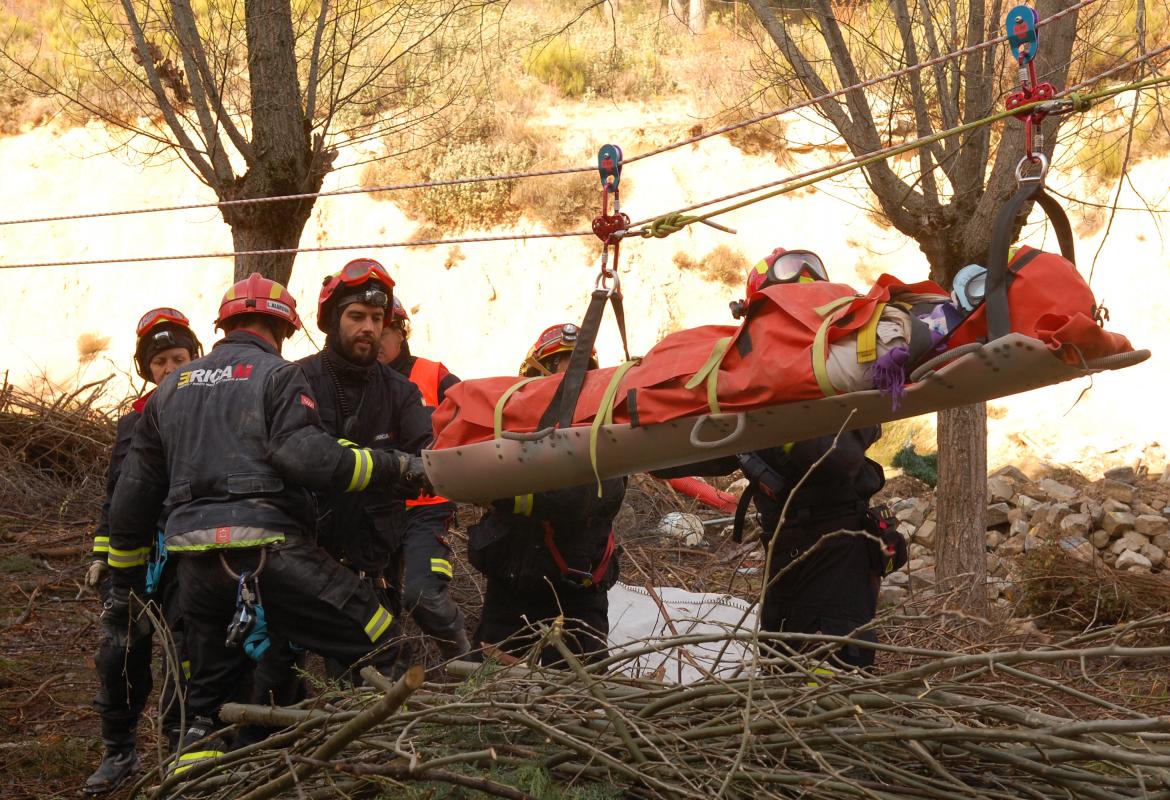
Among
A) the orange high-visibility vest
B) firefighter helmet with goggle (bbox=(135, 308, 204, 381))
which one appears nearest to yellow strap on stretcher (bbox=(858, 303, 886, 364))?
the orange high-visibility vest

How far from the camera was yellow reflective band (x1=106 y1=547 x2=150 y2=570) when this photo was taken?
14.4 feet

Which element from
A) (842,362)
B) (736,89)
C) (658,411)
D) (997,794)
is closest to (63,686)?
(658,411)

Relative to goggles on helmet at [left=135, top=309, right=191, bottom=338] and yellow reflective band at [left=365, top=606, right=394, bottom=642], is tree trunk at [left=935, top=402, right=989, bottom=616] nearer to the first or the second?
yellow reflective band at [left=365, top=606, right=394, bottom=642]

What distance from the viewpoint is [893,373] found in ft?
9.62

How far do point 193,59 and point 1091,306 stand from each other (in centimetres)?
486

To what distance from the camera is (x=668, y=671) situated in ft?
17.9

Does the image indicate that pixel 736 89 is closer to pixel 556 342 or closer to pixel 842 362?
pixel 556 342

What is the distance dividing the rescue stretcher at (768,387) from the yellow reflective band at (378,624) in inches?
21.8

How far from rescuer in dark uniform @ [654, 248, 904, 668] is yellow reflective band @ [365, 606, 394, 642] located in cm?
107

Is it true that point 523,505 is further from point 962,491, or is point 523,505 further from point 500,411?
point 962,491

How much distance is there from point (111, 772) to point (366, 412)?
1.78 meters

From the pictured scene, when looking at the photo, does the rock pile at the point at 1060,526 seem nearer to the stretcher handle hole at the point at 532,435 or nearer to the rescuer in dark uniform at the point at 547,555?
the rescuer in dark uniform at the point at 547,555

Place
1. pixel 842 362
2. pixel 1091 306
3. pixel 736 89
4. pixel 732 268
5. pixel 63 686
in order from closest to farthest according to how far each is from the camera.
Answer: pixel 1091 306
pixel 842 362
pixel 63 686
pixel 732 268
pixel 736 89

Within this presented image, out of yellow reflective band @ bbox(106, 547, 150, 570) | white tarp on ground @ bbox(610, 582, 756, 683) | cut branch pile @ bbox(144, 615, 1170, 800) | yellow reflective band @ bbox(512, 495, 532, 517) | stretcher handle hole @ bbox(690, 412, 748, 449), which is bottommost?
white tarp on ground @ bbox(610, 582, 756, 683)
